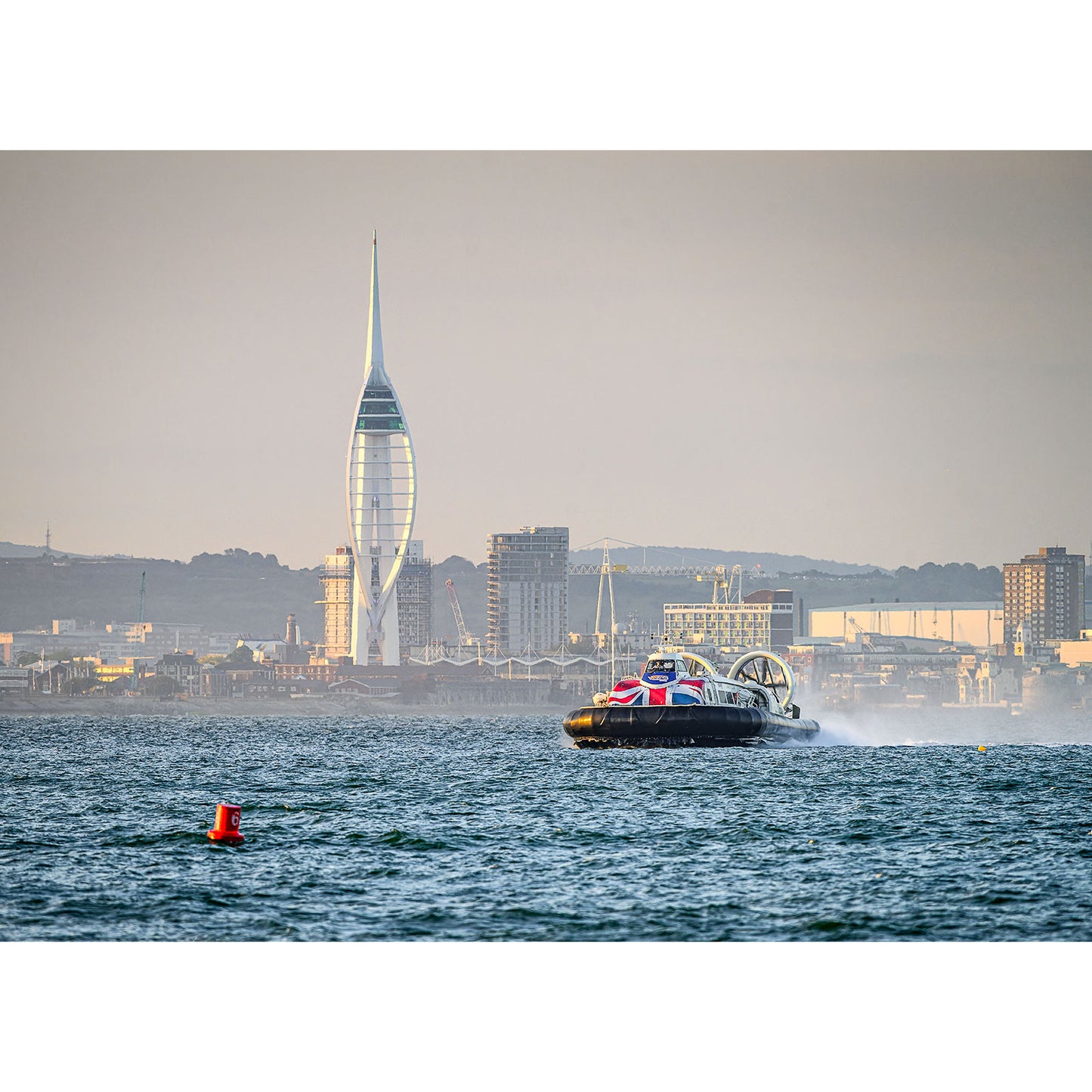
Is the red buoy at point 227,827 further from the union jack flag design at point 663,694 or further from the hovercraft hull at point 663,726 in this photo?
the union jack flag design at point 663,694

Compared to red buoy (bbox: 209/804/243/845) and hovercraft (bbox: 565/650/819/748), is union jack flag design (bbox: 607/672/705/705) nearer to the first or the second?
hovercraft (bbox: 565/650/819/748)

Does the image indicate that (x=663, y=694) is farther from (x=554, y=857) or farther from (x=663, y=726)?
(x=554, y=857)

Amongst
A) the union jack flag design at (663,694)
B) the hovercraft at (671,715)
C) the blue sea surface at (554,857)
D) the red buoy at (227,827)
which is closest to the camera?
the blue sea surface at (554,857)

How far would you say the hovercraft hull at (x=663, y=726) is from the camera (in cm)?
5684

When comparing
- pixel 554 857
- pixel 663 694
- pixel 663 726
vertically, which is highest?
pixel 663 694

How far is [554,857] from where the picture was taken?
23.5m

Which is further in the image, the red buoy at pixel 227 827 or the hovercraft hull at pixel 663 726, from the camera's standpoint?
the hovercraft hull at pixel 663 726

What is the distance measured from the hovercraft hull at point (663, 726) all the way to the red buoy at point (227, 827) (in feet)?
107

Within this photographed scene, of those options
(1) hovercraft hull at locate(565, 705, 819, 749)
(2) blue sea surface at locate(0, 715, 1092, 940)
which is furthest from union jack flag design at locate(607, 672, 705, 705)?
(2) blue sea surface at locate(0, 715, 1092, 940)

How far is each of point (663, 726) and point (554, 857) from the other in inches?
1319

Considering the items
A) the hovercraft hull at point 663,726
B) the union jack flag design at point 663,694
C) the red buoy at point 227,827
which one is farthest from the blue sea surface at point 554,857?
the union jack flag design at point 663,694

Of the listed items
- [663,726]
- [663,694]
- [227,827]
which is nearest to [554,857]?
[227,827]

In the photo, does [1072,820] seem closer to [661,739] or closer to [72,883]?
[72,883]

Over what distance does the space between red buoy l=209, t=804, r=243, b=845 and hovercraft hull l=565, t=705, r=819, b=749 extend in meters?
32.7
